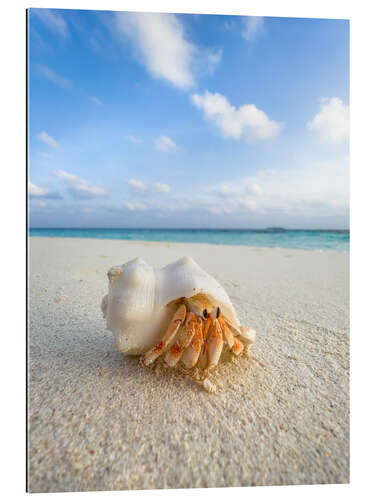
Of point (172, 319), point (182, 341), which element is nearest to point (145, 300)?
point (172, 319)

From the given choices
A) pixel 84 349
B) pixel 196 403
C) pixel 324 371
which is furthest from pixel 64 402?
pixel 324 371

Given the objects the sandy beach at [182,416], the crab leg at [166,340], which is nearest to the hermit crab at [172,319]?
the crab leg at [166,340]

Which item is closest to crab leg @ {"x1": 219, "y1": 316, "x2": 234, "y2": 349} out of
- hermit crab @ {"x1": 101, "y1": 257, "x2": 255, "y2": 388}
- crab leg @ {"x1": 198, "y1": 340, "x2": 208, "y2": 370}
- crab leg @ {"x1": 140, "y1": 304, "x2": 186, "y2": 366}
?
hermit crab @ {"x1": 101, "y1": 257, "x2": 255, "y2": 388}

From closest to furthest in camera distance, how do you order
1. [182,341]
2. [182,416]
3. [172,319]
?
[182,416], [182,341], [172,319]

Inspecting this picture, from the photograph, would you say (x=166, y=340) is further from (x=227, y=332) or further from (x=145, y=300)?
(x=227, y=332)

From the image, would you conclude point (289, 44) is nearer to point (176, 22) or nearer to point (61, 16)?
point (176, 22)

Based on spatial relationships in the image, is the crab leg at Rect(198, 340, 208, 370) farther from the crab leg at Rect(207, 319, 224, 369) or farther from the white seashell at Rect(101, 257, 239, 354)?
the white seashell at Rect(101, 257, 239, 354)

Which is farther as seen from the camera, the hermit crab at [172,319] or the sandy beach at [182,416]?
the hermit crab at [172,319]

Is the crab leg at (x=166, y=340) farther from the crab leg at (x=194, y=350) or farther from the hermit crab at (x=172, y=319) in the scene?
the crab leg at (x=194, y=350)
